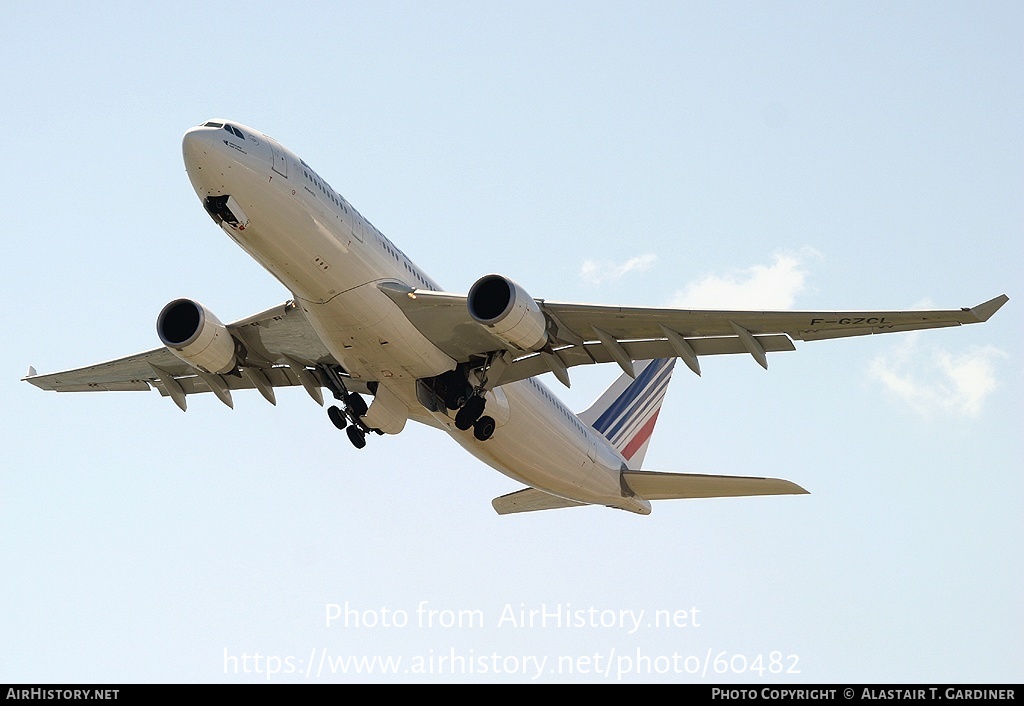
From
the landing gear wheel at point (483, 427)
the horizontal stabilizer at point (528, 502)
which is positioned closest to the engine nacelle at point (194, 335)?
the landing gear wheel at point (483, 427)

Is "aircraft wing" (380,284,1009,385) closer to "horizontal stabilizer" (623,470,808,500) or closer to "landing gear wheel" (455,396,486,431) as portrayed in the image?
"landing gear wheel" (455,396,486,431)

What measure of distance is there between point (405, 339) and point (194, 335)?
14.4 feet

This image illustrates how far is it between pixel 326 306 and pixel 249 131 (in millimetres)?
3361

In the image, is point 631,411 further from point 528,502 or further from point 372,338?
point 372,338

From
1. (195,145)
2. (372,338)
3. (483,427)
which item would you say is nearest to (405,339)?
(372,338)

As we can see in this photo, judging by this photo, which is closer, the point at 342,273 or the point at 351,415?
the point at 342,273

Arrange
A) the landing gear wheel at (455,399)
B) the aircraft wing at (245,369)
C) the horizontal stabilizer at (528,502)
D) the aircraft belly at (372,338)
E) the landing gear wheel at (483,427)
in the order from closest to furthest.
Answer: the aircraft belly at (372,338) → the landing gear wheel at (455,399) → the landing gear wheel at (483,427) → the aircraft wing at (245,369) → the horizontal stabilizer at (528,502)

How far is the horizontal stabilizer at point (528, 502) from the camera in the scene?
2994 cm

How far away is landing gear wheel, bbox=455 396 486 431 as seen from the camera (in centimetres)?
2334

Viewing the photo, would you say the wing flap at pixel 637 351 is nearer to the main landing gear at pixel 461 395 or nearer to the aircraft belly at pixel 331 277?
the main landing gear at pixel 461 395

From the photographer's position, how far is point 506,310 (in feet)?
68.2

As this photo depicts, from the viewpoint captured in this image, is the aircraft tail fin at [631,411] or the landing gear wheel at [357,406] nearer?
the landing gear wheel at [357,406]

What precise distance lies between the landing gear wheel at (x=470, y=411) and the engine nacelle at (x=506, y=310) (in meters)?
2.41

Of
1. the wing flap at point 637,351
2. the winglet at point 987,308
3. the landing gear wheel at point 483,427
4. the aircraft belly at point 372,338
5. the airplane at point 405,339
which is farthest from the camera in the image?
the landing gear wheel at point 483,427
